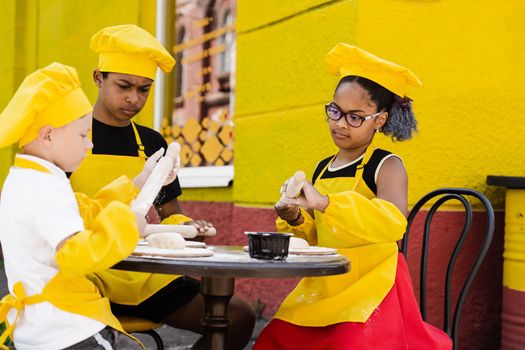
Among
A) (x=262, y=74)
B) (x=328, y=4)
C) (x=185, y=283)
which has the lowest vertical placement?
(x=185, y=283)

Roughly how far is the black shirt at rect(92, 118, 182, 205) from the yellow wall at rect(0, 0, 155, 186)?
329cm

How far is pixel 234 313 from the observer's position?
95.3 inches

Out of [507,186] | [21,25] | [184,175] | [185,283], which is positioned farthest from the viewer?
[21,25]

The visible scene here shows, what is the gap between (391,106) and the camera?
2537 mm

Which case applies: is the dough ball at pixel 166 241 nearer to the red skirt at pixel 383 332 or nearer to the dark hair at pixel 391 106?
the red skirt at pixel 383 332

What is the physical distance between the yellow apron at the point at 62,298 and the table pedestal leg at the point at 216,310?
1.16 ft

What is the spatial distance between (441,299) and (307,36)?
162 centimetres

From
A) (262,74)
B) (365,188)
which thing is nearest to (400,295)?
(365,188)

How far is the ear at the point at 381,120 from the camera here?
247cm

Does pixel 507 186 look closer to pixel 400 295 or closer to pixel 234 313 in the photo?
pixel 400 295

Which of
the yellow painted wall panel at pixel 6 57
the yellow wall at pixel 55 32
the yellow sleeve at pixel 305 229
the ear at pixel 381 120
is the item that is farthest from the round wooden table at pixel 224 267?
the yellow painted wall panel at pixel 6 57

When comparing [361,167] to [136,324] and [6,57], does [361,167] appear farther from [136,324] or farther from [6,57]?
[6,57]

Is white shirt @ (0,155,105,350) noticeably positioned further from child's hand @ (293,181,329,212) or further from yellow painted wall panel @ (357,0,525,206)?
yellow painted wall panel @ (357,0,525,206)

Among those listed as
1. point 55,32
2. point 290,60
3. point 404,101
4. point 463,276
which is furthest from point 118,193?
point 55,32
